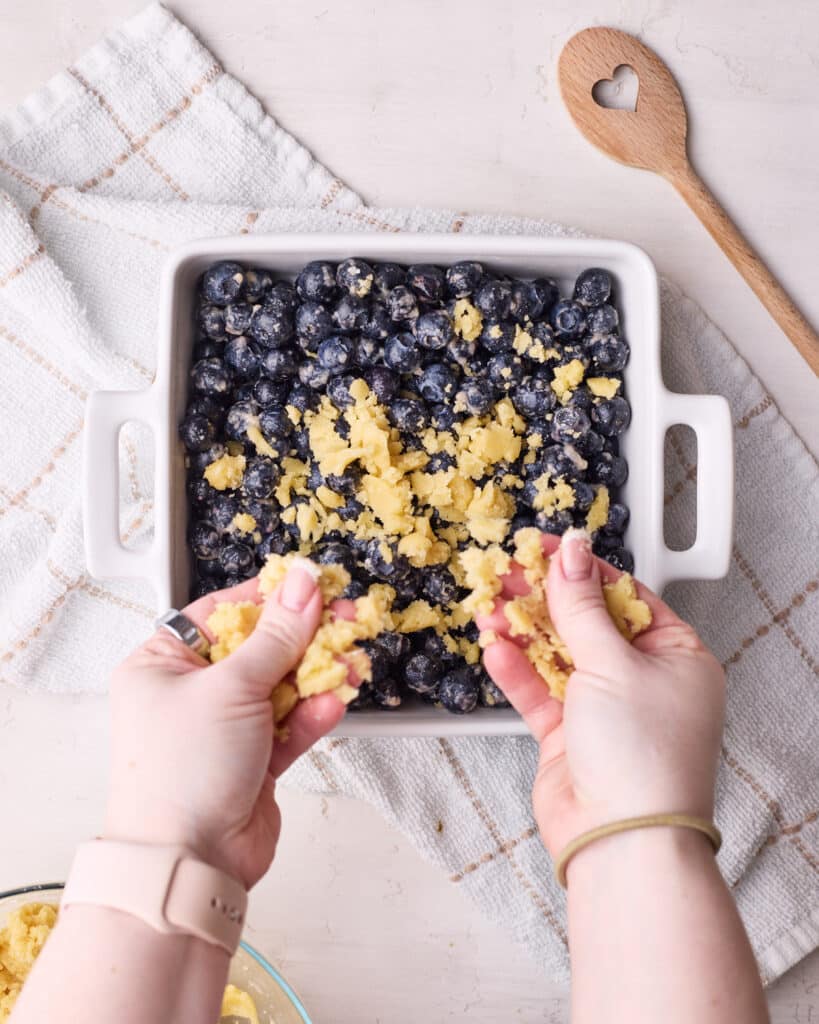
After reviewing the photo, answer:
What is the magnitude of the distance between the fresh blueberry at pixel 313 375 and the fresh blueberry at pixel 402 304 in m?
0.09

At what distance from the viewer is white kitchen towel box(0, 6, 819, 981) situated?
46.1 inches

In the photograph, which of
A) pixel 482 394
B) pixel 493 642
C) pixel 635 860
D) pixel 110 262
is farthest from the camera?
pixel 110 262

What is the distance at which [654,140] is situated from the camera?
1.21 m

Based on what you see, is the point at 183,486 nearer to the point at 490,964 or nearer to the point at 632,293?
the point at 632,293

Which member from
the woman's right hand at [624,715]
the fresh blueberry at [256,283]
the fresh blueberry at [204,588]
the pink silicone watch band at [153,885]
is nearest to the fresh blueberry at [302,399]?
the fresh blueberry at [256,283]

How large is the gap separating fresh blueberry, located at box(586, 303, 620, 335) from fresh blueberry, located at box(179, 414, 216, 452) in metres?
0.42

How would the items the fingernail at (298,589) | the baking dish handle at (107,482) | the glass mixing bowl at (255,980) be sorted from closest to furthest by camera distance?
the fingernail at (298,589) < the baking dish handle at (107,482) < the glass mixing bowl at (255,980)

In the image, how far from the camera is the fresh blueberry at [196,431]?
3.37 ft

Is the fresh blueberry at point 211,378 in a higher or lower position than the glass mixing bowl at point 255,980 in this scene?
higher

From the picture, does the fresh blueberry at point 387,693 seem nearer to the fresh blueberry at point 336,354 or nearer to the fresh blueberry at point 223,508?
the fresh blueberry at point 223,508

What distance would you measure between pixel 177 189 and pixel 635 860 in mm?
922

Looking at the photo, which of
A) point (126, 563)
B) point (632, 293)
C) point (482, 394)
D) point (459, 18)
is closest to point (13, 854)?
point (126, 563)

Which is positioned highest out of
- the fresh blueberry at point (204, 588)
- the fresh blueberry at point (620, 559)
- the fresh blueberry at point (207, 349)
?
the fresh blueberry at point (207, 349)

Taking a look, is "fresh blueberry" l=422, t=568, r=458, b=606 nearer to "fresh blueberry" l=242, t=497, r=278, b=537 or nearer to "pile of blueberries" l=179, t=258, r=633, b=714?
"pile of blueberries" l=179, t=258, r=633, b=714
